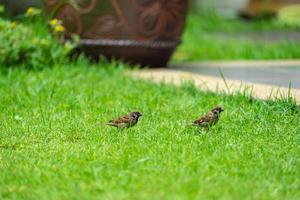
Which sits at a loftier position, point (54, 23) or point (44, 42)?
point (54, 23)

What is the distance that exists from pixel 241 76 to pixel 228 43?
4.10m

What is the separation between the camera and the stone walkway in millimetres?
5970

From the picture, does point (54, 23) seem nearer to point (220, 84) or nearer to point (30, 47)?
point (30, 47)

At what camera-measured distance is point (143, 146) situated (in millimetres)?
4230

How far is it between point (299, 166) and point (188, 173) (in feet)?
1.94

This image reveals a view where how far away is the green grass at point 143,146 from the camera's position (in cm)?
342

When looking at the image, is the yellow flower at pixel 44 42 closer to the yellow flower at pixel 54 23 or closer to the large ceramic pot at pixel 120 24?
the yellow flower at pixel 54 23

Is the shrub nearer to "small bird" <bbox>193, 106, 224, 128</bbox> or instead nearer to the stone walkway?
the stone walkway

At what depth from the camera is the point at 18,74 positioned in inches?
282

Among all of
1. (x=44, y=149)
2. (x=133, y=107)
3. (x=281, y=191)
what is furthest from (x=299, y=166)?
(x=133, y=107)

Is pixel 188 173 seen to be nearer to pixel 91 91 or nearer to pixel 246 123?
pixel 246 123

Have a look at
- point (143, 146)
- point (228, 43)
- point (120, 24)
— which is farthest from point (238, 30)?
point (143, 146)

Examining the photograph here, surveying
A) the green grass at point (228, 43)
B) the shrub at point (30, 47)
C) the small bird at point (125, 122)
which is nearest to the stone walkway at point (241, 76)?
→ the green grass at point (228, 43)

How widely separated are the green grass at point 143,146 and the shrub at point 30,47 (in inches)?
38.4
